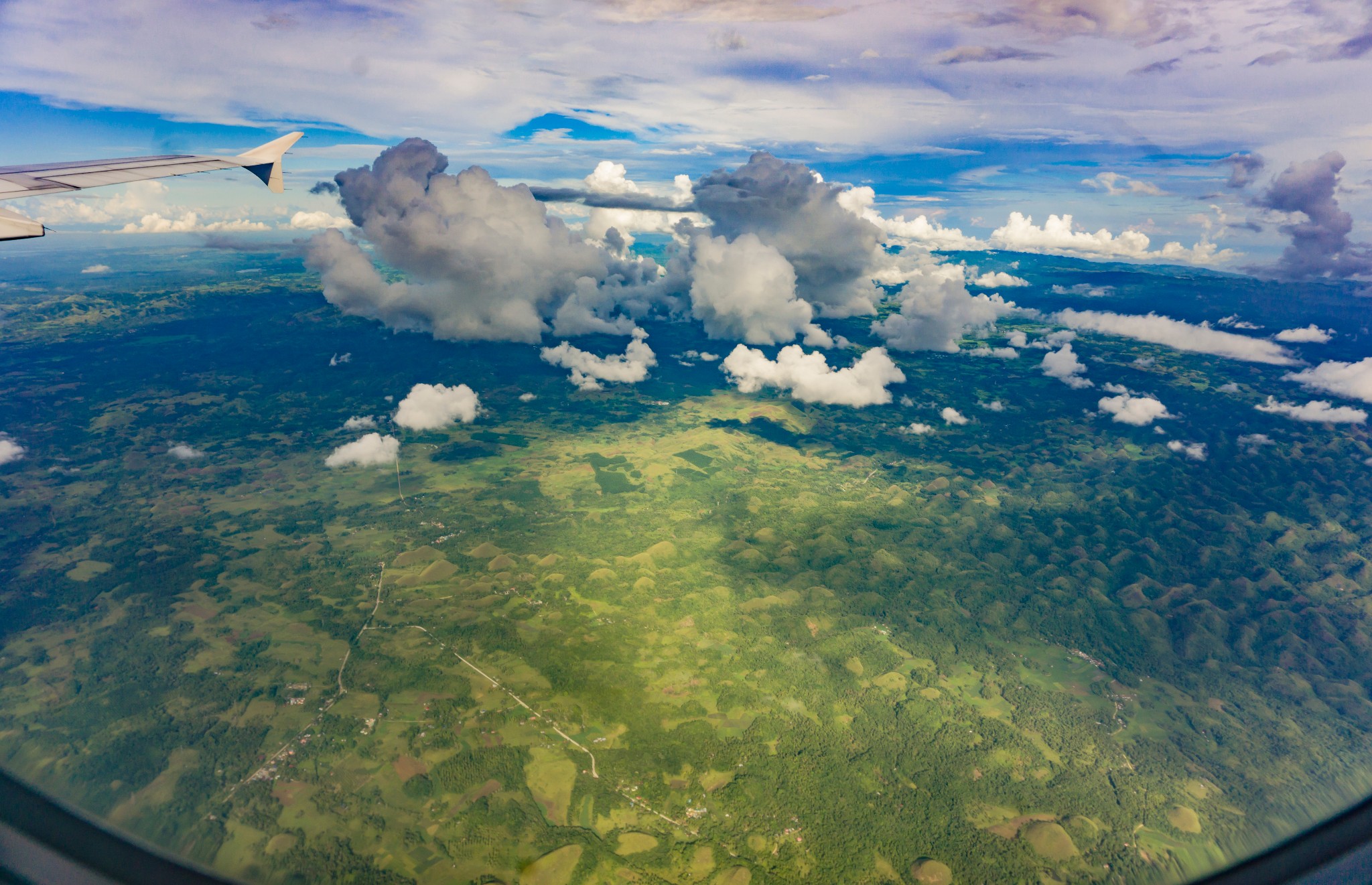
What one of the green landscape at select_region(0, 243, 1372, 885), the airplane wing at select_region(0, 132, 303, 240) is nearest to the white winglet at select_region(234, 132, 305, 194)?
the airplane wing at select_region(0, 132, 303, 240)

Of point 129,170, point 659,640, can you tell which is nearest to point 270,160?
point 129,170

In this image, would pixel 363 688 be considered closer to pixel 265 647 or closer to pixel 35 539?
pixel 265 647

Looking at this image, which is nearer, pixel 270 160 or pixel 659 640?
pixel 270 160

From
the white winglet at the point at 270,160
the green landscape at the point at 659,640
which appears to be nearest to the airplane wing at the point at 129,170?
the white winglet at the point at 270,160

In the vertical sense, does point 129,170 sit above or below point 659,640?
above

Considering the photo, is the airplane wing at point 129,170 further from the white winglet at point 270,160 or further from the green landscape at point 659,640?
the green landscape at point 659,640

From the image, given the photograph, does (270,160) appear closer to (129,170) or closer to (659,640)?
(129,170)
